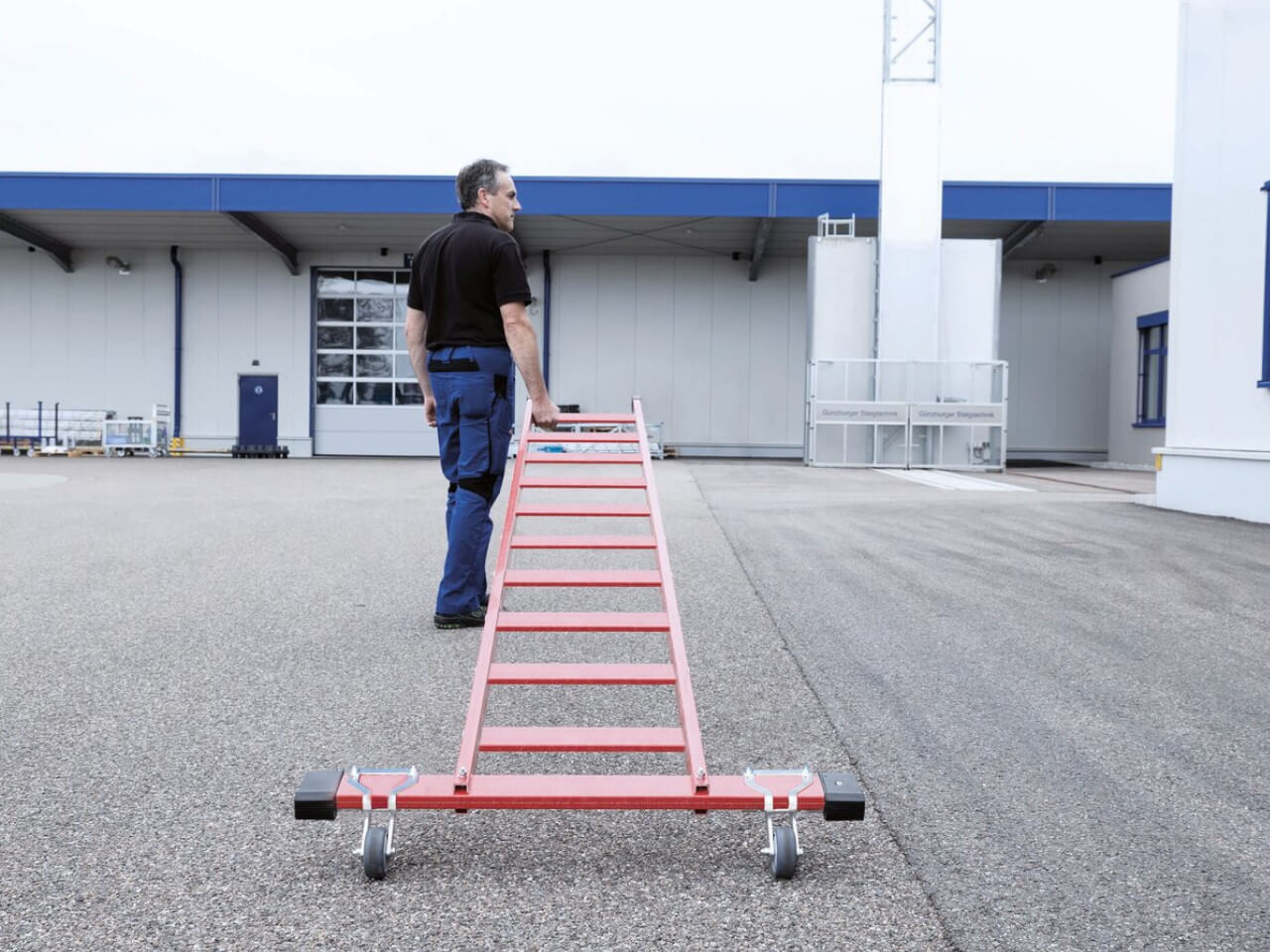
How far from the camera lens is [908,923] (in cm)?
227

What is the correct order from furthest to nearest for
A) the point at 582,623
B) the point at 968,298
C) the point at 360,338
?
1. the point at 360,338
2. the point at 968,298
3. the point at 582,623

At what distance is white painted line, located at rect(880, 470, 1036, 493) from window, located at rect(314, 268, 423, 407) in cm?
1345

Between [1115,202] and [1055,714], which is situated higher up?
[1115,202]

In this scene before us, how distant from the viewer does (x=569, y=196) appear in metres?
23.9

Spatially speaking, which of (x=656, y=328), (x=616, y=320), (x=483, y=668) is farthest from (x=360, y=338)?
(x=483, y=668)

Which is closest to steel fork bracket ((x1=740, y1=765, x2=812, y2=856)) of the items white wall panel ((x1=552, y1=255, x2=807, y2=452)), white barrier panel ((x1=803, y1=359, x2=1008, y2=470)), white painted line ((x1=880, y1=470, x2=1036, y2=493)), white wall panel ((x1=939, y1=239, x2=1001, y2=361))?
white painted line ((x1=880, y1=470, x2=1036, y2=493))

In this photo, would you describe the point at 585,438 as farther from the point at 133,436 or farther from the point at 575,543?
the point at 133,436

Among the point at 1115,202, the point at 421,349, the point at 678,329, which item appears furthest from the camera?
the point at 678,329

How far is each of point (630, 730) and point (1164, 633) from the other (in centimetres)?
332

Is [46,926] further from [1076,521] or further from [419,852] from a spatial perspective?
[1076,521]

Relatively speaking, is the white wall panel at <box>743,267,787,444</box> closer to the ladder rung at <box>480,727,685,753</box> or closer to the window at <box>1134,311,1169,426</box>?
the window at <box>1134,311,1169,426</box>

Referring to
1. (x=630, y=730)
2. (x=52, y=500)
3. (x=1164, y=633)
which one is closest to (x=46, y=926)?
(x=630, y=730)

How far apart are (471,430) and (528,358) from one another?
55 centimetres

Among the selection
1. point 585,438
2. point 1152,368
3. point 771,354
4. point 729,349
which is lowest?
point 585,438
